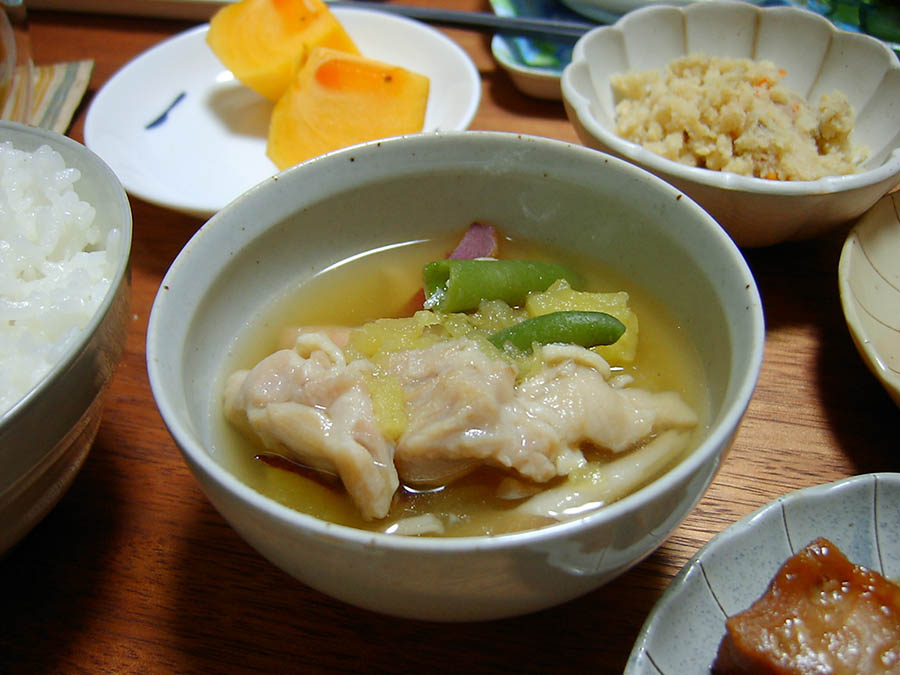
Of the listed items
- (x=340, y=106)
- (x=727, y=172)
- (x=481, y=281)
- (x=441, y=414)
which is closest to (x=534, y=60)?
(x=340, y=106)

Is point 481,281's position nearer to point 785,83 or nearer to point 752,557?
point 752,557

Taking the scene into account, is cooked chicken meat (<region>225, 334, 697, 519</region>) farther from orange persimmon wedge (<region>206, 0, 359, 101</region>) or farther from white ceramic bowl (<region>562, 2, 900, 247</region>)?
orange persimmon wedge (<region>206, 0, 359, 101</region>)

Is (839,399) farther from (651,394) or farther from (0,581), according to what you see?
(0,581)

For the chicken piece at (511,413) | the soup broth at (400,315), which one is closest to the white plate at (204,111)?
the soup broth at (400,315)

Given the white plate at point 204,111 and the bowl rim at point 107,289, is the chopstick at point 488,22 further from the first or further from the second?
the bowl rim at point 107,289

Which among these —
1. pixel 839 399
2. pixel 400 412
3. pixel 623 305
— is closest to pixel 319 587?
pixel 400 412

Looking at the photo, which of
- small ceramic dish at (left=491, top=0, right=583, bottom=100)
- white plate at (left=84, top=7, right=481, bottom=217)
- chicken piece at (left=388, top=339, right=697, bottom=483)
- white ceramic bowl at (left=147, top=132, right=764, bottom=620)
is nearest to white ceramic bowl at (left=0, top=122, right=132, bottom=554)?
white ceramic bowl at (left=147, top=132, right=764, bottom=620)
